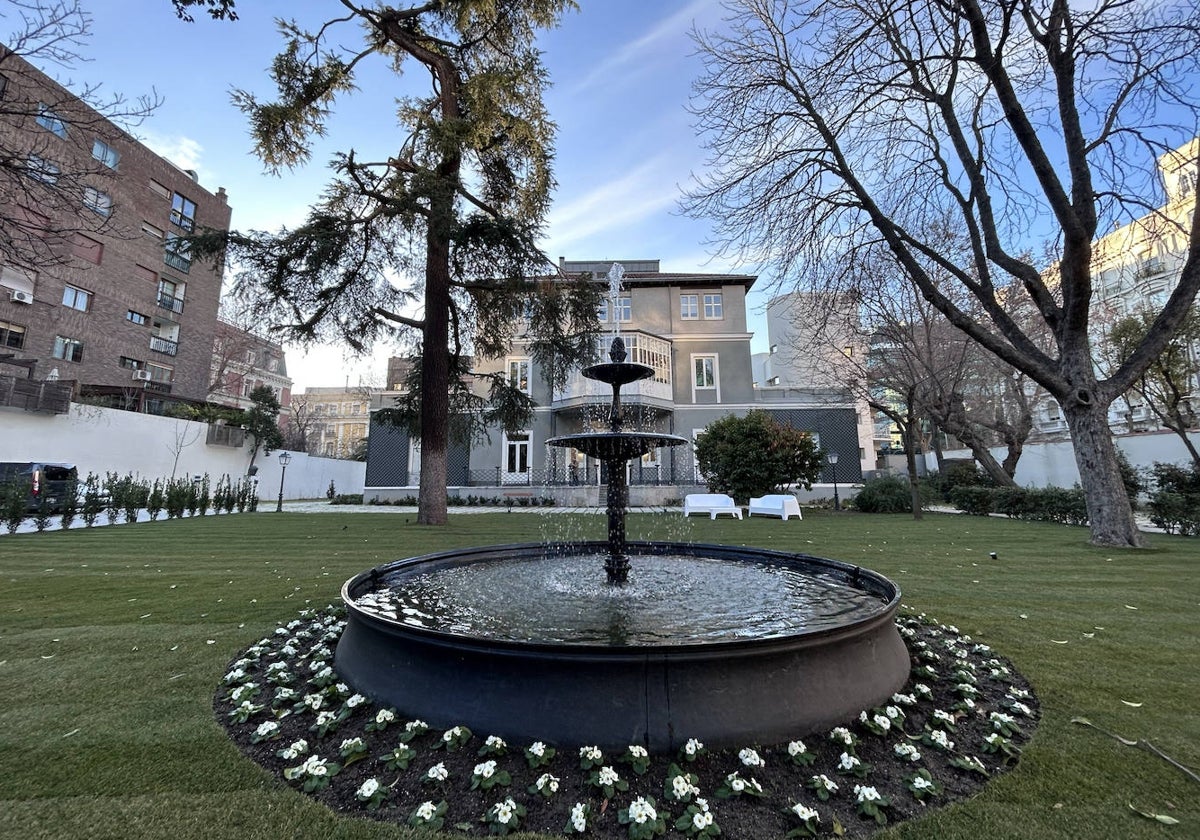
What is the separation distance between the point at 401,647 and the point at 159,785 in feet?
Result: 3.27

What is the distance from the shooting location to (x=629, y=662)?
207cm

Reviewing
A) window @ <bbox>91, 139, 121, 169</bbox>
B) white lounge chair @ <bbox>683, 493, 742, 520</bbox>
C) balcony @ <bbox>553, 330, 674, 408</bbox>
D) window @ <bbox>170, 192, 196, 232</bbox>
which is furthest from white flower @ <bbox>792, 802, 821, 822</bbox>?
window @ <bbox>170, 192, 196, 232</bbox>

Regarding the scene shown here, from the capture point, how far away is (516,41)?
12930 millimetres

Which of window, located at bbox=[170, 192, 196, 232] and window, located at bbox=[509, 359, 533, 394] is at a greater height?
window, located at bbox=[170, 192, 196, 232]

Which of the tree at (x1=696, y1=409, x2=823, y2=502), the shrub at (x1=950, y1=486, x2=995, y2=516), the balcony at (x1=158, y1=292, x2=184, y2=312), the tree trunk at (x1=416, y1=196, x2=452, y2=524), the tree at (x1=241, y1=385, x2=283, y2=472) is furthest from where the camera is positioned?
the balcony at (x1=158, y1=292, x2=184, y2=312)

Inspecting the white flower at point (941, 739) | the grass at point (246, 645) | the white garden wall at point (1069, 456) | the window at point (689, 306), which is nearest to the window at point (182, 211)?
the grass at point (246, 645)

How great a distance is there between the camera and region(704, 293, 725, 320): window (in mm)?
25938

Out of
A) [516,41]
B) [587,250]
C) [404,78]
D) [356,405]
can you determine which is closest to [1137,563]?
[516,41]

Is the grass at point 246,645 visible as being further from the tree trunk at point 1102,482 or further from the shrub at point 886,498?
the shrub at point 886,498

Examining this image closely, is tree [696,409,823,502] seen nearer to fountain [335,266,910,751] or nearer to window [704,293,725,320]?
window [704,293,725,320]

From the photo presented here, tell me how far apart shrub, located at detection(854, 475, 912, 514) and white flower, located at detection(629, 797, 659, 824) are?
61.0 ft

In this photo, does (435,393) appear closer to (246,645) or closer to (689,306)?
(246,645)

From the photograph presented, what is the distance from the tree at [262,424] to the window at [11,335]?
26.7 feet

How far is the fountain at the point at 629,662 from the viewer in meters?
2.10
